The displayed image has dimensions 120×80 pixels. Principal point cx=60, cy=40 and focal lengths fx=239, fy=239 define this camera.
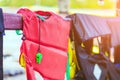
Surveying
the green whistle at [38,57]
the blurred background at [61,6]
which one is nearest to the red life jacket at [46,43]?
the green whistle at [38,57]

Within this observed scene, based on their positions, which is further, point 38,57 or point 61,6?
point 61,6

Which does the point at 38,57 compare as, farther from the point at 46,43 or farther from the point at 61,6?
the point at 61,6

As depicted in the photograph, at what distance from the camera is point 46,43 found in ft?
4.64

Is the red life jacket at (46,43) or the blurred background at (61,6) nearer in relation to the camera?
the red life jacket at (46,43)

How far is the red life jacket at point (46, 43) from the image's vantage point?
1.32m

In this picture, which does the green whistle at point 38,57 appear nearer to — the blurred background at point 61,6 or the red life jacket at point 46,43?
the red life jacket at point 46,43

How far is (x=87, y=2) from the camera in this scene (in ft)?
14.5

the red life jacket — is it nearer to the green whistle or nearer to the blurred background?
the green whistle

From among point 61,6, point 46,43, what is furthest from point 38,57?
point 61,6

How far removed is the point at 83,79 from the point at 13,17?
0.73 meters

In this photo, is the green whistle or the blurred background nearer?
the green whistle

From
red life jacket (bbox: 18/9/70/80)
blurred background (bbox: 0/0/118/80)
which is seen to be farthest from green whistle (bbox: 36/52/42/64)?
blurred background (bbox: 0/0/118/80)

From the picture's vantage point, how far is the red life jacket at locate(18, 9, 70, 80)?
4.33ft

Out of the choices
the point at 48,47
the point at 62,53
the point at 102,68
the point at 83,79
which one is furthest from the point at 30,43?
the point at 102,68
